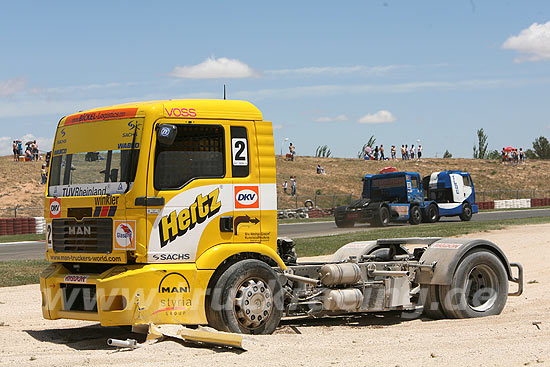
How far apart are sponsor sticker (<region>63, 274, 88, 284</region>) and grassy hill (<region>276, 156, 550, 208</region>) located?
161 feet

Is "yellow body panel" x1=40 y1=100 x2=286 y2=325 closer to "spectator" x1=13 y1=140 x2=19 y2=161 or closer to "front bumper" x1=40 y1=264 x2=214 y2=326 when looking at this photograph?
"front bumper" x1=40 y1=264 x2=214 y2=326

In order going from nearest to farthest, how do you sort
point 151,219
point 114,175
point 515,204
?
point 151,219
point 114,175
point 515,204

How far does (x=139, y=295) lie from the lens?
805cm

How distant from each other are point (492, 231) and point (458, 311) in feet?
60.5

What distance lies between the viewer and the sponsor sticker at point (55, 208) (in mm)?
8828

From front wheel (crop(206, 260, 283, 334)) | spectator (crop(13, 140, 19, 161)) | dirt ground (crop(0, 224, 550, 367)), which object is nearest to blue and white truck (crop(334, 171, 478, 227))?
dirt ground (crop(0, 224, 550, 367))

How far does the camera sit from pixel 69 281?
8.63 m

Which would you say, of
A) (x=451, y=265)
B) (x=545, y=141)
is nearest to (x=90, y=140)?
(x=451, y=265)

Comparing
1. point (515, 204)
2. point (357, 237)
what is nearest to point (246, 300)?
point (357, 237)

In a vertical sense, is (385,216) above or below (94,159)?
below

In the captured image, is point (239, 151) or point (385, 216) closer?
point (239, 151)

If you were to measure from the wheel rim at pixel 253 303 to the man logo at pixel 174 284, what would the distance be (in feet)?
2.01

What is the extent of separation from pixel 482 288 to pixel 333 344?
3.34 meters

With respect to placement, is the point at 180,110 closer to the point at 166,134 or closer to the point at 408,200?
the point at 166,134
